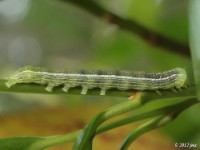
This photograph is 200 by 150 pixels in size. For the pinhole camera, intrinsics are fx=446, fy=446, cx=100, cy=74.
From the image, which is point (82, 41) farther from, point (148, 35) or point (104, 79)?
point (104, 79)

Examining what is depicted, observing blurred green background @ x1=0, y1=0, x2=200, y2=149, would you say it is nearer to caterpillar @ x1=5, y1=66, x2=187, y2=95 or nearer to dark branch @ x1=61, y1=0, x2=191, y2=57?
dark branch @ x1=61, y1=0, x2=191, y2=57

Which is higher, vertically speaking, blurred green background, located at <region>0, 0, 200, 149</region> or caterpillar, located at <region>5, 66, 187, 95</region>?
blurred green background, located at <region>0, 0, 200, 149</region>

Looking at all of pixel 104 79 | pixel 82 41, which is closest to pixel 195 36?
pixel 104 79

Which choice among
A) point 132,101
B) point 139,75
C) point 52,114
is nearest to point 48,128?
point 52,114

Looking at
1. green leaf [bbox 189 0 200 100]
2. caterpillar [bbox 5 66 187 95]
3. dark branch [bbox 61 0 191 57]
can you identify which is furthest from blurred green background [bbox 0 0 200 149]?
green leaf [bbox 189 0 200 100]

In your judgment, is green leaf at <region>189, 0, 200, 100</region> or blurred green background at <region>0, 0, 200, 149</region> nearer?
green leaf at <region>189, 0, 200, 100</region>

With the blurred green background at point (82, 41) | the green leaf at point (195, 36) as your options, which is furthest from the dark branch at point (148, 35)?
the green leaf at point (195, 36)
